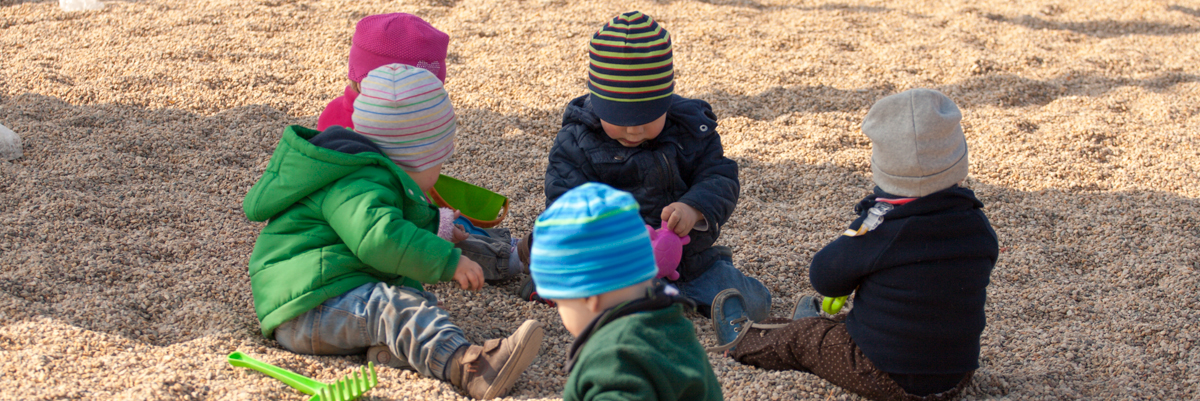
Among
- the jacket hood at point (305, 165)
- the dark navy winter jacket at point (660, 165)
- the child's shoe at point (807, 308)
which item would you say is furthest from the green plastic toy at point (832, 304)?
the jacket hood at point (305, 165)

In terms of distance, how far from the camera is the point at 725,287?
2.71 meters

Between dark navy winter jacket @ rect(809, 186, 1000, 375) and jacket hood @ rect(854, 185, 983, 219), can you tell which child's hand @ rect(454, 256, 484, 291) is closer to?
dark navy winter jacket @ rect(809, 186, 1000, 375)

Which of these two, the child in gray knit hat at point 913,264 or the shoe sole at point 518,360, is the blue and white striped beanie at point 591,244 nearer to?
the shoe sole at point 518,360

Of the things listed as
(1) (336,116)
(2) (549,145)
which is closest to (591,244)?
(1) (336,116)

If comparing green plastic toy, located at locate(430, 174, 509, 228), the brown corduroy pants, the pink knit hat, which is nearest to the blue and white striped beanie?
the brown corduroy pants

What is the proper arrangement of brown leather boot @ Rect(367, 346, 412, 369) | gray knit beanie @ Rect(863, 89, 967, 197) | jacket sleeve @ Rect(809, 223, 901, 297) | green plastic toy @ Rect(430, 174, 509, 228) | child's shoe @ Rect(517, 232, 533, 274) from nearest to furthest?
1. gray knit beanie @ Rect(863, 89, 967, 197)
2. jacket sleeve @ Rect(809, 223, 901, 297)
3. brown leather boot @ Rect(367, 346, 412, 369)
4. child's shoe @ Rect(517, 232, 533, 274)
5. green plastic toy @ Rect(430, 174, 509, 228)

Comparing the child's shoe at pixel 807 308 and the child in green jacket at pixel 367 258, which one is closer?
the child in green jacket at pixel 367 258

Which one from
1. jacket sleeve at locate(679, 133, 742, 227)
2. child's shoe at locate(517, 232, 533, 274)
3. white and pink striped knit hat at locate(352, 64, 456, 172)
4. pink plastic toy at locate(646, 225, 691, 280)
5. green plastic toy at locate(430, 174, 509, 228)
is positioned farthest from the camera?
green plastic toy at locate(430, 174, 509, 228)

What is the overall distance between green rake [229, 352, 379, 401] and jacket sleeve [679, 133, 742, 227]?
108cm

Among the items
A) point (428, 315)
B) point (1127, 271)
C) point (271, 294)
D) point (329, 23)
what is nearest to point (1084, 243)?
point (1127, 271)

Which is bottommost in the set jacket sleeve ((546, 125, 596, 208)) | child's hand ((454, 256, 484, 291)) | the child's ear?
jacket sleeve ((546, 125, 596, 208))

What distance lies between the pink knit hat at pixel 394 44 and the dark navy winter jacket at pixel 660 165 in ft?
2.45

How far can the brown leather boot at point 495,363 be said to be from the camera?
6.73ft

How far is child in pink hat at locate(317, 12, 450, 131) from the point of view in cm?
314
